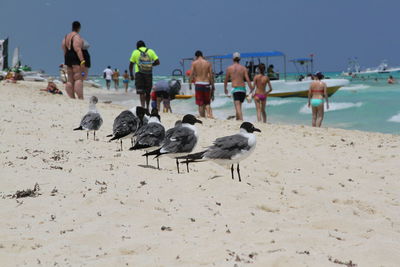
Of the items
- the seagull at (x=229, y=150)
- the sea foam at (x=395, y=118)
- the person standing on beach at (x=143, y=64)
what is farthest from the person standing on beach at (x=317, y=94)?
the sea foam at (x=395, y=118)

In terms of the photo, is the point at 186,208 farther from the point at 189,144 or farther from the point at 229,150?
Result: the point at 189,144

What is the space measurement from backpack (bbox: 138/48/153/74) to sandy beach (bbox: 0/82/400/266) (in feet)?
12.9

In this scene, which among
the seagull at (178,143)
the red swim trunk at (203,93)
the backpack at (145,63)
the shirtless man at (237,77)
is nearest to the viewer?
the seagull at (178,143)

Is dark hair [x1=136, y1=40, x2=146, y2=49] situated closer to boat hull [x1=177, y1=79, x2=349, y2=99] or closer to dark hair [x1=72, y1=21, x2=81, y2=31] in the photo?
dark hair [x1=72, y1=21, x2=81, y2=31]

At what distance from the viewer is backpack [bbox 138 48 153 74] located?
13.3m

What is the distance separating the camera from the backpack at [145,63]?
13.3 meters

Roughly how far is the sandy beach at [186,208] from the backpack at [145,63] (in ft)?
12.9

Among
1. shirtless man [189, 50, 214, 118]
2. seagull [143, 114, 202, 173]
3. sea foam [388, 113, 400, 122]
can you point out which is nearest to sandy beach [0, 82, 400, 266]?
seagull [143, 114, 202, 173]

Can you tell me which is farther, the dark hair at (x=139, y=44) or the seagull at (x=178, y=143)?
the dark hair at (x=139, y=44)

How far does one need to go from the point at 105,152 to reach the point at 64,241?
158 inches

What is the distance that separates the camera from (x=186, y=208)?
17.4 feet

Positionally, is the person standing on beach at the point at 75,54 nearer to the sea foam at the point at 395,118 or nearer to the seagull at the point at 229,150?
the seagull at the point at 229,150

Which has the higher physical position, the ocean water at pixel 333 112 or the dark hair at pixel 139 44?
the dark hair at pixel 139 44

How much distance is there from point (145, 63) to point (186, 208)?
8517 mm
